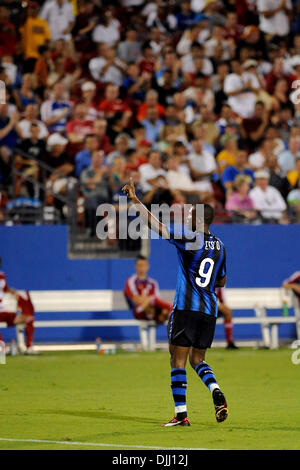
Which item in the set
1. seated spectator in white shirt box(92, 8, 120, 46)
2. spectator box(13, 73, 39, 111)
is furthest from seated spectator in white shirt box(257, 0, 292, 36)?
spectator box(13, 73, 39, 111)

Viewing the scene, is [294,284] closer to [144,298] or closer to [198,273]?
[144,298]

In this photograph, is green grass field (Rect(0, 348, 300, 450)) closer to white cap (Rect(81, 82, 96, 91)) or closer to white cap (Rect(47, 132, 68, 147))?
white cap (Rect(47, 132, 68, 147))

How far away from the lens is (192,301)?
429 inches

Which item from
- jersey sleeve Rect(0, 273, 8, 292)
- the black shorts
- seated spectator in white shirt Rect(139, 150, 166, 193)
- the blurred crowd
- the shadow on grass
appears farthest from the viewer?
seated spectator in white shirt Rect(139, 150, 166, 193)

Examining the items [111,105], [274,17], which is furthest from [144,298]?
[274,17]

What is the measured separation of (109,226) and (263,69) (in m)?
7.46

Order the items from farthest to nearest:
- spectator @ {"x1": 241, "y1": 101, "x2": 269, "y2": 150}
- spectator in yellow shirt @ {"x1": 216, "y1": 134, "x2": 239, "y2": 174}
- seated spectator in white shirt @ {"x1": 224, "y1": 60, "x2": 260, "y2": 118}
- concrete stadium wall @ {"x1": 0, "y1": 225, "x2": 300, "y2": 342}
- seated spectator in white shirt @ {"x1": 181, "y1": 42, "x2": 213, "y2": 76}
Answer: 1. seated spectator in white shirt @ {"x1": 181, "y1": 42, "x2": 213, "y2": 76}
2. seated spectator in white shirt @ {"x1": 224, "y1": 60, "x2": 260, "y2": 118}
3. spectator @ {"x1": 241, "y1": 101, "x2": 269, "y2": 150}
4. spectator in yellow shirt @ {"x1": 216, "y1": 134, "x2": 239, "y2": 174}
5. concrete stadium wall @ {"x1": 0, "y1": 225, "x2": 300, "y2": 342}

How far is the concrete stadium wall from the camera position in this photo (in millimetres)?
20547

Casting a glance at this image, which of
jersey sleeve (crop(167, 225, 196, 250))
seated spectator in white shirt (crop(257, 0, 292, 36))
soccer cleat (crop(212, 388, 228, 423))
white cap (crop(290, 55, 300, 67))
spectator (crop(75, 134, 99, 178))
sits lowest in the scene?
soccer cleat (crop(212, 388, 228, 423))

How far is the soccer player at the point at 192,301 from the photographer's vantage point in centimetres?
1070

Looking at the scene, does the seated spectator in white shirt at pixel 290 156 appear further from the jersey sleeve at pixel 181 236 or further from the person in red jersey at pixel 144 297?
the jersey sleeve at pixel 181 236

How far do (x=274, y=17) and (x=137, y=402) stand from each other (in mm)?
16306

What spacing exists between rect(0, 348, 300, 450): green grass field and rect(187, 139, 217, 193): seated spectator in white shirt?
419 cm

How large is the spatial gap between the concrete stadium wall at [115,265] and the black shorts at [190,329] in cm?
989
